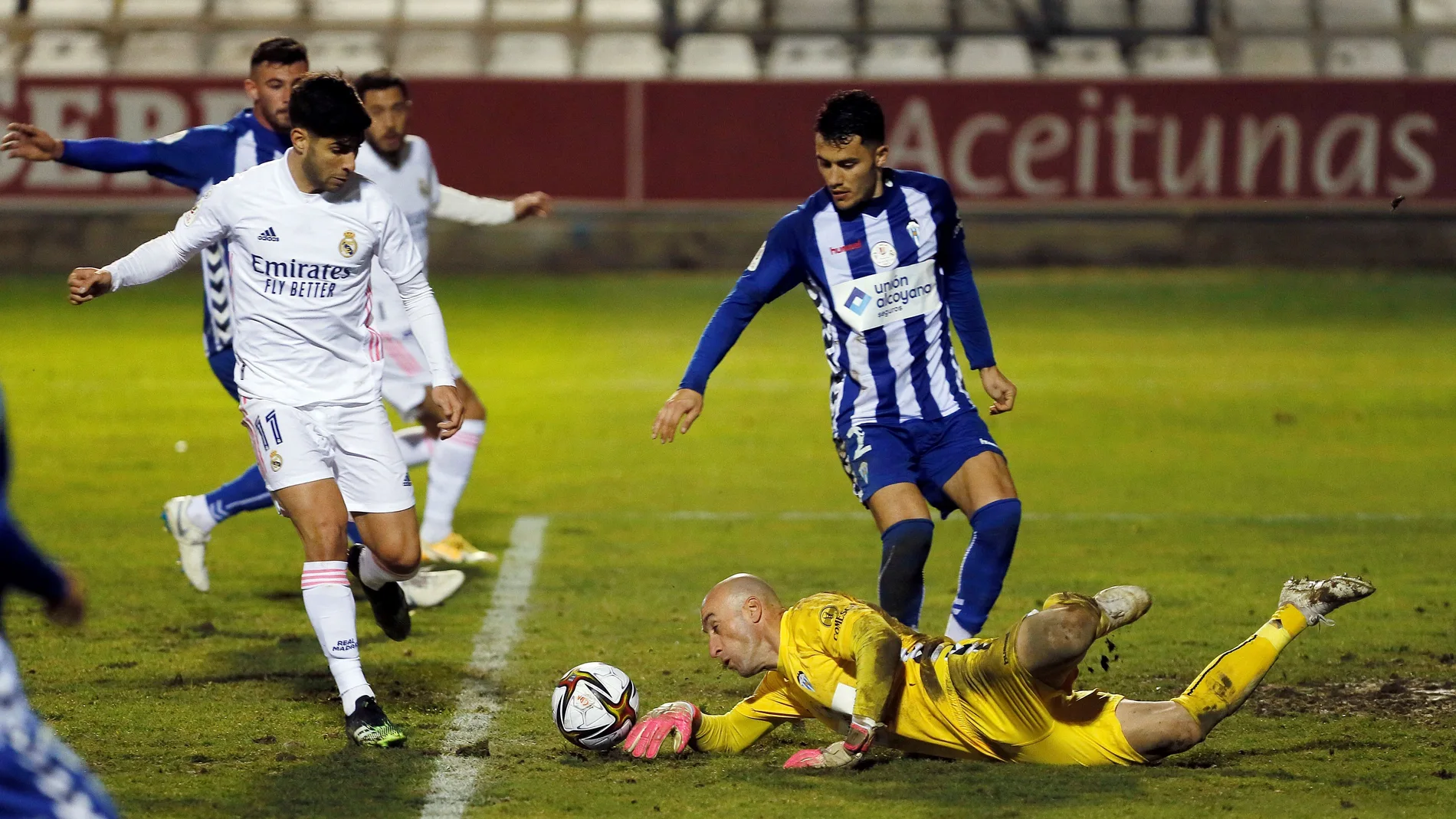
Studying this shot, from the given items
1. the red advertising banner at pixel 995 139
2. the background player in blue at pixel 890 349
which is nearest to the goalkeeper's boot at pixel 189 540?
the background player in blue at pixel 890 349

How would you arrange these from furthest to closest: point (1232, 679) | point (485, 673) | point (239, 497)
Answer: point (239, 497) → point (485, 673) → point (1232, 679)

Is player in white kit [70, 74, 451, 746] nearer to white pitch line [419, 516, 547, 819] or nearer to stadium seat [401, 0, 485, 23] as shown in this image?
white pitch line [419, 516, 547, 819]

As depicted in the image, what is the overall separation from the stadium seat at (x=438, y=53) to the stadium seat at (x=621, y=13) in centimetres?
154

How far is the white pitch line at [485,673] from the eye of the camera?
4.91m

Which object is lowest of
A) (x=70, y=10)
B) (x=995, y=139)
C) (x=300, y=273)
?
(x=995, y=139)

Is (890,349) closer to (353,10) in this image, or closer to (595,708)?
(595,708)

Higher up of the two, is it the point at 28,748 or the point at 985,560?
the point at 28,748

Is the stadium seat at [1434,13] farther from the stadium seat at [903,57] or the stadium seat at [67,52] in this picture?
the stadium seat at [67,52]

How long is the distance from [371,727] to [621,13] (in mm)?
18303

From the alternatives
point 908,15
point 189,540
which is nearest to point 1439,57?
point 908,15

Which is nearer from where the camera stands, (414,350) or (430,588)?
(430,588)

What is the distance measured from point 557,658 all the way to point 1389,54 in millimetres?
18818

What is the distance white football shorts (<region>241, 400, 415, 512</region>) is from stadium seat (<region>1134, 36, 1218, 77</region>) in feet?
56.8

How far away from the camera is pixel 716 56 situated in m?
21.5
